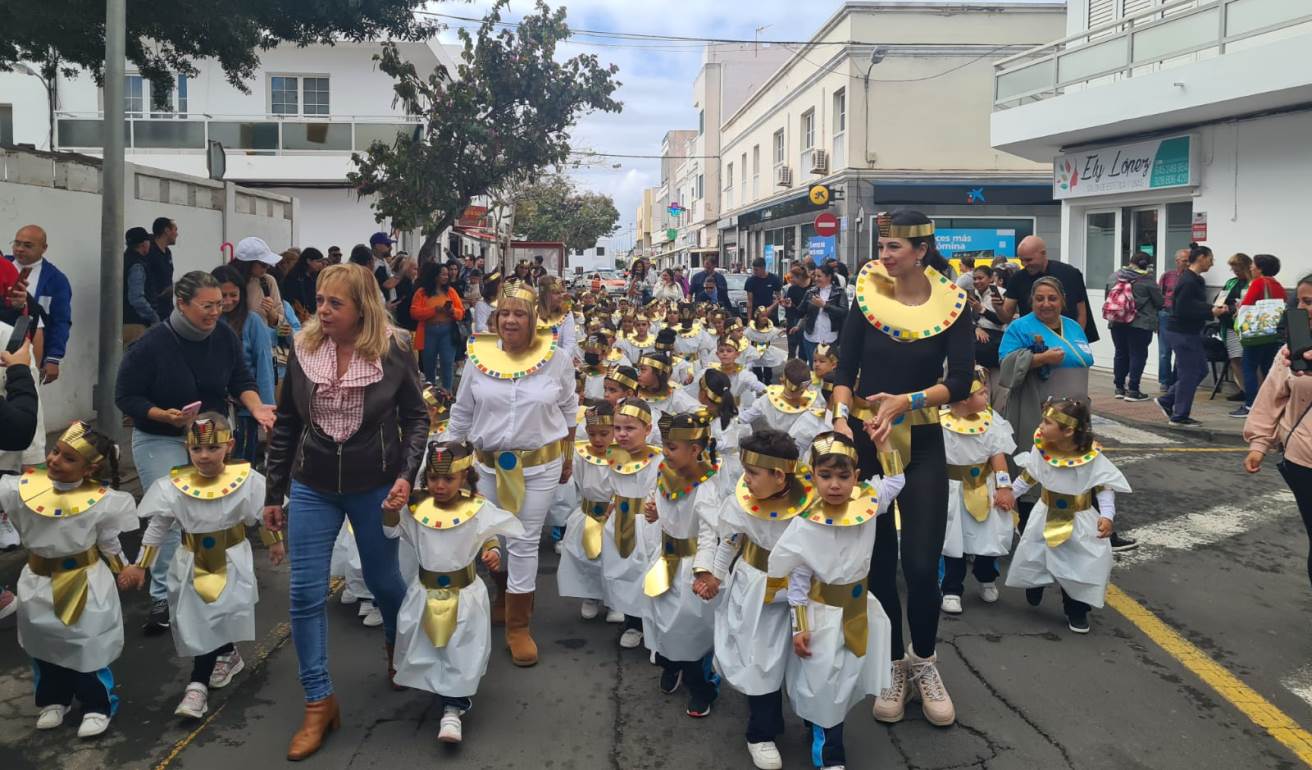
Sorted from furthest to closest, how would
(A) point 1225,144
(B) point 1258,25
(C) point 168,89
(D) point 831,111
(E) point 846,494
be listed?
1. (D) point 831,111
2. (A) point 1225,144
3. (B) point 1258,25
4. (C) point 168,89
5. (E) point 846,494

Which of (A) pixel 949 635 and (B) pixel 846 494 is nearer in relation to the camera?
(B) pixel 846 494

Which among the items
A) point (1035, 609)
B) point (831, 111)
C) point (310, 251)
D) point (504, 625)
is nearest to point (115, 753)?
point (504, 625)

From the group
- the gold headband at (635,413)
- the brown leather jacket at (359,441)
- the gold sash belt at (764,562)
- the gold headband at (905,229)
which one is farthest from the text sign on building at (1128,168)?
the brown leather jacket at (359,441)

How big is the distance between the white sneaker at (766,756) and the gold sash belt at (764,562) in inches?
21.5

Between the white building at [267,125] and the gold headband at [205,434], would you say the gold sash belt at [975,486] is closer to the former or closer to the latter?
the gold headband at [205,434]

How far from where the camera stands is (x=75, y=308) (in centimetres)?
1088

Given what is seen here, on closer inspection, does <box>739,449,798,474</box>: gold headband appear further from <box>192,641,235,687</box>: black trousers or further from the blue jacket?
the blue jacket

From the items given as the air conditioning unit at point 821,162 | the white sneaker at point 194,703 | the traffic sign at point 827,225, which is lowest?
the white sneaker at point 194,703

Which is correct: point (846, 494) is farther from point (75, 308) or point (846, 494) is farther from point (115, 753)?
point (75, 308)

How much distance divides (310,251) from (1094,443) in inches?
328

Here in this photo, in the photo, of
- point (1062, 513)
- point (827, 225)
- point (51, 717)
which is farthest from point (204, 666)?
point (827, 225)

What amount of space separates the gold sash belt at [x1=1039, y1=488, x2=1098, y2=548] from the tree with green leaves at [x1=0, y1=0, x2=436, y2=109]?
779cm

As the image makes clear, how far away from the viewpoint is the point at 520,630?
16.3 ft

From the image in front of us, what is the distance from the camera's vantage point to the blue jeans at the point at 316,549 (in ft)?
13.0
